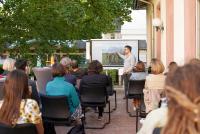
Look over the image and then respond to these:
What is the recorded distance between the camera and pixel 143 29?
44.8 m

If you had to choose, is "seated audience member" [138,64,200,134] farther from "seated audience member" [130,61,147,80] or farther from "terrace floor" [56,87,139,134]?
"seated audience member" [130,61,147,80]

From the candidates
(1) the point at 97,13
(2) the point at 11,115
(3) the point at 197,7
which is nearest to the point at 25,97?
(2) the point at 11,115

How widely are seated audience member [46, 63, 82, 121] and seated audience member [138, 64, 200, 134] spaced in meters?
4.88

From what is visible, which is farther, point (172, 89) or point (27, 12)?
Result: point (27, 12)

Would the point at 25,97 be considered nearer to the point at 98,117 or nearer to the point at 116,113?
the point at 98,117

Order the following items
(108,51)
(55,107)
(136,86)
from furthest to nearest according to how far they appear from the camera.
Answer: (108,51) < (136,86) < (55,107)

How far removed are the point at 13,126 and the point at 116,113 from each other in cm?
695

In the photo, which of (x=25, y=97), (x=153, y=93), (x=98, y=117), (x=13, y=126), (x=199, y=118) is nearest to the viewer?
(x=199, y=118)

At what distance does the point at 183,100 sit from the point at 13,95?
9.23 feet

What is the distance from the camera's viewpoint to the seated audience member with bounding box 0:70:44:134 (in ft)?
14.2

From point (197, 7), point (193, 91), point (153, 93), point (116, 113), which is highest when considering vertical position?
point (197, 7)

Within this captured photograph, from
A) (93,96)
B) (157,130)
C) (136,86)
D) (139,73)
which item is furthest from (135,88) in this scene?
(157,130)

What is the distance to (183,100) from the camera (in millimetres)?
1800

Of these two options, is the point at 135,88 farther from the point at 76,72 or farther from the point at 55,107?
the point at 55,107
